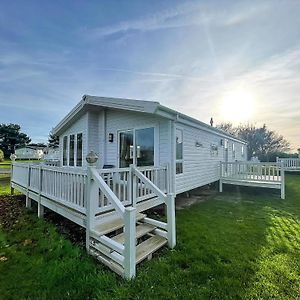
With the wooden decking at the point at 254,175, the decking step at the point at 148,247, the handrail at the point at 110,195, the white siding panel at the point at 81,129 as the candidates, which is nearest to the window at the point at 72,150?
the white siding panel at the point at 81,129

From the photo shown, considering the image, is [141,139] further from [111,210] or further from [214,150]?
[214,150]

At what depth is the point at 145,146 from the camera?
7.39m

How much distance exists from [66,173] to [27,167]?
3.38 meters

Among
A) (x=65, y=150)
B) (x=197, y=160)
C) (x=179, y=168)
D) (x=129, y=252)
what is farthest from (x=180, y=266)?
(x=65, y=150)

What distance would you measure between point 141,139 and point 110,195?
14.2 ft

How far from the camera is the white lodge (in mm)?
3609

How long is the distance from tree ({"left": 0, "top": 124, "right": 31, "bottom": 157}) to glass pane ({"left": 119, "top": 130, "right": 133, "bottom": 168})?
47.3m

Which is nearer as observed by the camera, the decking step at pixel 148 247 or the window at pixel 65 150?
the decking step at pixel 148 247

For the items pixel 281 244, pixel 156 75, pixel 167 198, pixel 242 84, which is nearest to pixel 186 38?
pixel 156 75

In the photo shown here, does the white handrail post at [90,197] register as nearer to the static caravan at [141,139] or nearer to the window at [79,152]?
the static caravan at [141,139]

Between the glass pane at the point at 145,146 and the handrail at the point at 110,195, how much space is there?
3625mm

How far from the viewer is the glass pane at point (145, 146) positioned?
7200 millimetres

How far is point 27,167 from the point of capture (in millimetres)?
6984

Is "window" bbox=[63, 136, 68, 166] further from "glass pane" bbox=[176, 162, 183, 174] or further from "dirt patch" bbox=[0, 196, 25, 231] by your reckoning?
"glass pane" bbox=[176, 162, 183, 174]
